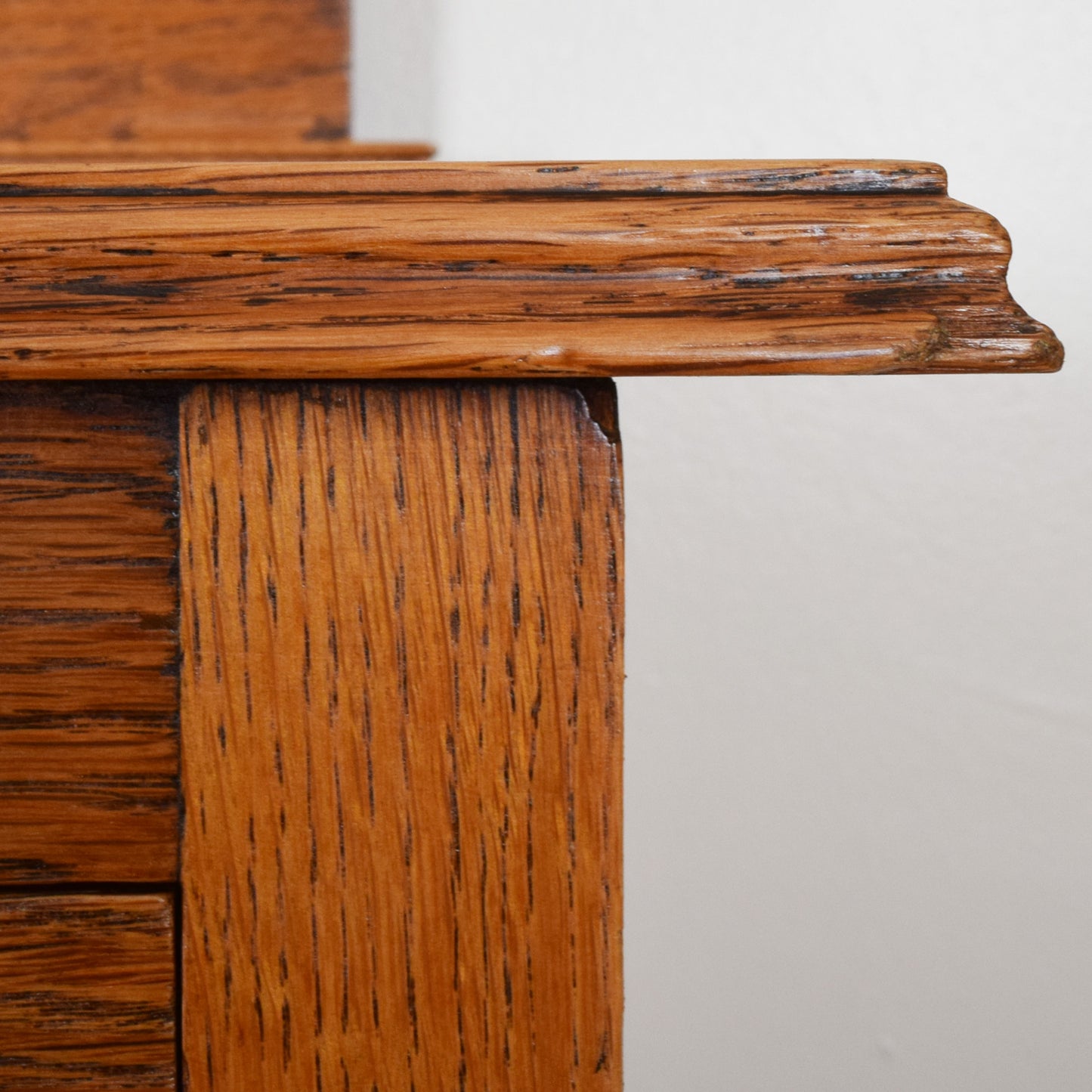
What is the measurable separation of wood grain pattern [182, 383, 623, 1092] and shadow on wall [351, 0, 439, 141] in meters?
0.47

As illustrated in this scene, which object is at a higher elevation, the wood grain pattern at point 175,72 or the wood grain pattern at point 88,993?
the wood grain pattern at point 175,72

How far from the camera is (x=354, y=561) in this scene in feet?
0.55

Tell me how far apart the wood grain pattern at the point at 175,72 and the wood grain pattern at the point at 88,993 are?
0.50 m

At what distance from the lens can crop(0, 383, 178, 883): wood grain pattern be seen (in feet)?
0.56

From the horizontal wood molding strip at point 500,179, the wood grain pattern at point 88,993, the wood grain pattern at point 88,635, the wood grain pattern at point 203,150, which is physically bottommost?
the wood grain pattern at point 88,993

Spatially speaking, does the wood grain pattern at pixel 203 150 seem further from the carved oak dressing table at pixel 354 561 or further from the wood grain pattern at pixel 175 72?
the carved oak dressing table at pixel 354 561

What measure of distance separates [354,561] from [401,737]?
0.09 feet

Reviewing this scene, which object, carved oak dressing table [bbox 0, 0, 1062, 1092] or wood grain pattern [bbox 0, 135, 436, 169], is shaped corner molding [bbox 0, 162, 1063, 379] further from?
wood grain pattern [bbox 0, 135, 436, 169]

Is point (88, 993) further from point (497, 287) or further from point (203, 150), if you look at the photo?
point (203, 150)

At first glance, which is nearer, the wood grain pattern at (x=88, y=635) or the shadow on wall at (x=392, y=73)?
the wood grain pattern at (x=88, y=635)

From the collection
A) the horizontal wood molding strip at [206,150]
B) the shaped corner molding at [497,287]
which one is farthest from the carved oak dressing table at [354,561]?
the horizontal wood molding strip at [206,150]

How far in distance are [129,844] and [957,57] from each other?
52 cm

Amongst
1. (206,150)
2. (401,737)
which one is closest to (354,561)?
(401,737)

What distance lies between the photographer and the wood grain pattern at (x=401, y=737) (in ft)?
0.54
